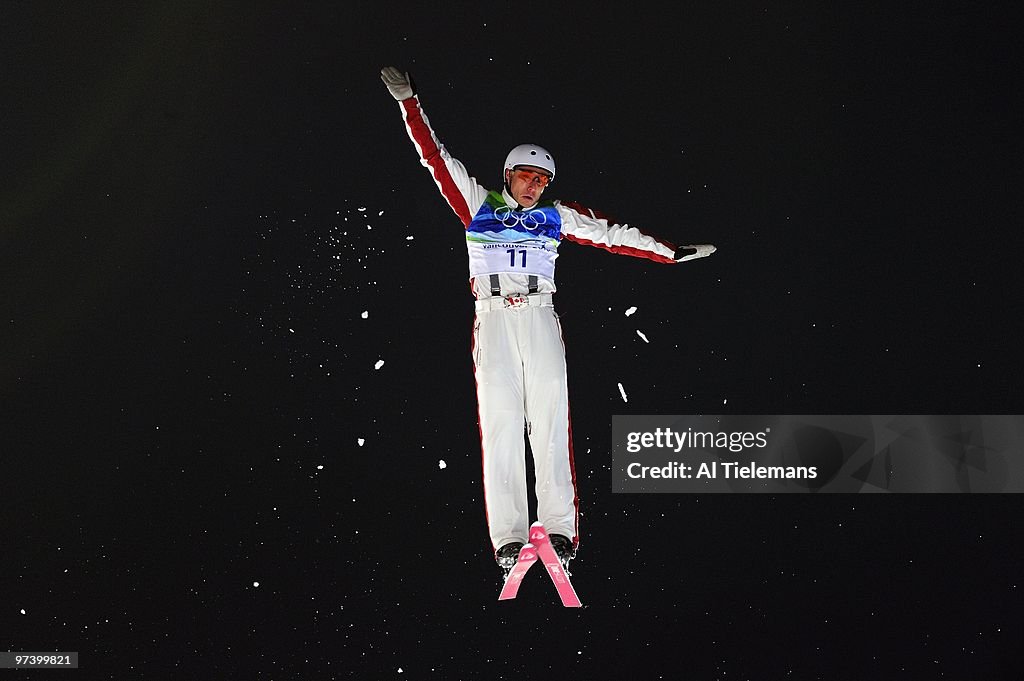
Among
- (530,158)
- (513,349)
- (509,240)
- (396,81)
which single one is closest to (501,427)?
(513,349)

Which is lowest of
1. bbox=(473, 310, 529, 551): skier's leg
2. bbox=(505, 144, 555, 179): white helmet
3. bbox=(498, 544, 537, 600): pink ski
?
bbox=(498, 544, 537, 600): pink ski

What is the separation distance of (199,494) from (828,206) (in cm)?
322

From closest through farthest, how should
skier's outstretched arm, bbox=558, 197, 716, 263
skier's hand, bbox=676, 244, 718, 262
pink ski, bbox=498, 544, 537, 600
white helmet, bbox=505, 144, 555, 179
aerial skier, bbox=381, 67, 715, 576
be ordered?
pink ski, bbox=498, 544, 537, 600 < aerial skier, bbox=381, 67, 715, 576 < white helmet, bbox=505, 144, 555, 179 < skier's outstretched arm, bbox=558, 197, 716, 263 < skier's hand, bbox=676, 244, 718, 262

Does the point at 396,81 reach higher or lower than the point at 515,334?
higher

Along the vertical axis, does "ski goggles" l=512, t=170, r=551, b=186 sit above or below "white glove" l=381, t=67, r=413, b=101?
below

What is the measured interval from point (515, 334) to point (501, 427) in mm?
377

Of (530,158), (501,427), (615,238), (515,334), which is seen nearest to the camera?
(501,427)

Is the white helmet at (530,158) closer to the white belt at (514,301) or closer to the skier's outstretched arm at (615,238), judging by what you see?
the skier's outstretched arm at (615,238)

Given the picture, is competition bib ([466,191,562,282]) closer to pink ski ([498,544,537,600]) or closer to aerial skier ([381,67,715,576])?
aerial skier ([381,67,715,576])

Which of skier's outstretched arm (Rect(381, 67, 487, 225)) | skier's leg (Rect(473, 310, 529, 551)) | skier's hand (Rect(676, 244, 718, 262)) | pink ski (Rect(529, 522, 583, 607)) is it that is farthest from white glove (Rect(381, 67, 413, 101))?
pink ski (Rect(529, 522, 583, 607))

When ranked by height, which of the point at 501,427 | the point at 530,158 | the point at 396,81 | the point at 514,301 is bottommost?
the point at 501,427

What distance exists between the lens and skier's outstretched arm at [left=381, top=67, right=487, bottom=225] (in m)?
4.05

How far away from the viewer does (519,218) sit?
4215 millimetres

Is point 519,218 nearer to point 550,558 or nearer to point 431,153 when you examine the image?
point 431,153
